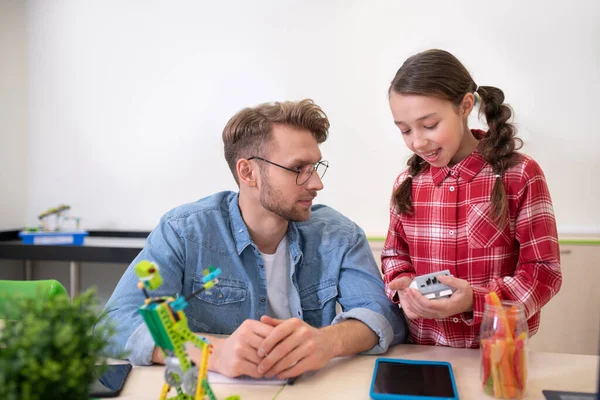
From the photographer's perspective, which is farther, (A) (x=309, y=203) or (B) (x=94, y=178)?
(B) (x=94, y=178)

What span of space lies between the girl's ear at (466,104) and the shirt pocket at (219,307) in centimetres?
80

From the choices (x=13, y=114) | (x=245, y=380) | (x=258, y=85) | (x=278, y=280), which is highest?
(x=258, y=85)

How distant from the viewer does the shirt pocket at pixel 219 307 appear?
1495mm

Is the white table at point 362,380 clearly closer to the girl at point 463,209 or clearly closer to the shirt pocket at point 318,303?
the girl at point 463,209

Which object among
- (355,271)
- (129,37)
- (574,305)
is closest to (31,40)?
(129,37)

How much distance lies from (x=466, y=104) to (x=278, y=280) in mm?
755

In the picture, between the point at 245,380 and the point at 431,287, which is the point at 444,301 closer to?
the point at 431,287

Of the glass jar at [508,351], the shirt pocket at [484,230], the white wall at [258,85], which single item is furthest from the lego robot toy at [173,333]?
the white wall at [258,85]

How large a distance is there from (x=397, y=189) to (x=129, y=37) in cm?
237

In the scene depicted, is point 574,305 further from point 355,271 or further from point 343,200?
point 355,271

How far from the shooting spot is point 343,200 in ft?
9.82

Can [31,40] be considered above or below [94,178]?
above

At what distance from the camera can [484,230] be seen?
144cm

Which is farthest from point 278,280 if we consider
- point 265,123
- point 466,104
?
point 466,104
